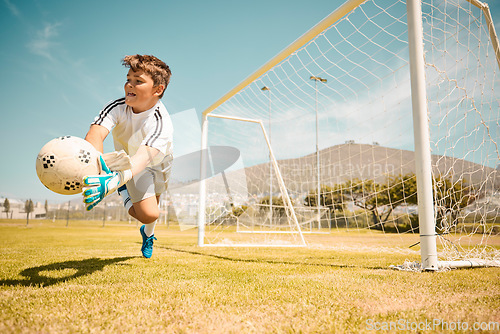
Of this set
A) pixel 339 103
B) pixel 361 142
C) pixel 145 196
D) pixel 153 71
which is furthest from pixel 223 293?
pixel 339 103

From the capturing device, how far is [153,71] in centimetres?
316

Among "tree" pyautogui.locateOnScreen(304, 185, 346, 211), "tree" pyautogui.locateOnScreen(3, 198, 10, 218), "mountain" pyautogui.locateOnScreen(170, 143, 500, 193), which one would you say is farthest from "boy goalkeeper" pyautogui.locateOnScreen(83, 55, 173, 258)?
"tree" pyautogui.locateOnScreen(3, 198, 10, 218)

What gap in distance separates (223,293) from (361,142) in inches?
177

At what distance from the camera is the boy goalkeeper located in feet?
9.68

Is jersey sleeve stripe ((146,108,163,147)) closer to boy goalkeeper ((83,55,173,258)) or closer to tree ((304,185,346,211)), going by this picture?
boy goalkeeper ((83,55,173,258))

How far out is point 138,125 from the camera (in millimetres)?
3395

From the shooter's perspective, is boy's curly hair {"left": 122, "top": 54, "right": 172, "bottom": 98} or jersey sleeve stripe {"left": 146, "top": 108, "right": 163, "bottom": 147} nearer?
jersey sleeve stripe {"left": 146, "top": 108, "right": 163, "bottom": 147}

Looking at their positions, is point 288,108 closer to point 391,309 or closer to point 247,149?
point 247,149

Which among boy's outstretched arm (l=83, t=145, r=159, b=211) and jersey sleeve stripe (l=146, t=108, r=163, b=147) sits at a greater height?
jersey sleeve stripe (l=146, t=108, r=163, b=147)

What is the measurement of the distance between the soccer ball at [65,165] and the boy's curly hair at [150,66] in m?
1.14

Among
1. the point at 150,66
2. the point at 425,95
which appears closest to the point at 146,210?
the point at 150,66

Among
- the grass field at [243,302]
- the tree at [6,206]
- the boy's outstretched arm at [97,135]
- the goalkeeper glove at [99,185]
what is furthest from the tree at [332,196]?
the tree at [6,206]

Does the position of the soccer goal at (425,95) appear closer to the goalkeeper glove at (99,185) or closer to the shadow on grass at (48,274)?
the goalkeeper glove at (99,185)

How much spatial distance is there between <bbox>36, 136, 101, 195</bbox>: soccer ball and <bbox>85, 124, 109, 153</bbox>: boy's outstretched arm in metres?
0.66
